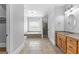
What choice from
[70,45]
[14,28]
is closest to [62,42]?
[70,45]

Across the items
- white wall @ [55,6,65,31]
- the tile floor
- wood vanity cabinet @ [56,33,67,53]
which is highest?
white wall @ [55,6,65,31]

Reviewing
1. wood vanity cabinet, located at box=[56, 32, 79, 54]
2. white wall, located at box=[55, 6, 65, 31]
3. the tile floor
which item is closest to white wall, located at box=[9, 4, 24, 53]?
the tile floor

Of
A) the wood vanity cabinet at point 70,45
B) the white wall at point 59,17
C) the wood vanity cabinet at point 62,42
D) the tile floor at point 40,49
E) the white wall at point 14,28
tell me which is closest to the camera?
the wood vanity cabinet at point 70,45

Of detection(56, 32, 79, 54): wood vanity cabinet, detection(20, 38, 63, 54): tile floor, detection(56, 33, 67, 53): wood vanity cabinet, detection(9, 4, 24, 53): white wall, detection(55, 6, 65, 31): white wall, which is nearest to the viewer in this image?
detection(56, 32, 79, 54): wood vanity cabinet

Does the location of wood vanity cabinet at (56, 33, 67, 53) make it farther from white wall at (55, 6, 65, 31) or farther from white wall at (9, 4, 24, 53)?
white wall at (9, 4, 24, 53)

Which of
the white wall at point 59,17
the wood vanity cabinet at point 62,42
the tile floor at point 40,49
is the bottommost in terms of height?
the tile floor at point 40,49

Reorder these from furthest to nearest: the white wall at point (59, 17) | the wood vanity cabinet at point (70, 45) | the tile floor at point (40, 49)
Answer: the white wall at point (59, 17)
the tile floor at point (40, 49)
the wood vanity cabinet at point (70, 45)

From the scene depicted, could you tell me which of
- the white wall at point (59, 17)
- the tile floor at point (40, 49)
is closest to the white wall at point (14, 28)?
the tile floor at point (40, 49)

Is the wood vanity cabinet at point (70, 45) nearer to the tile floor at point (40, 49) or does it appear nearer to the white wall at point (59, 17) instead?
the tile floor at point (40, 49)

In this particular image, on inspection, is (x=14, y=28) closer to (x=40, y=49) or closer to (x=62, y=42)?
(x=40, y=49)

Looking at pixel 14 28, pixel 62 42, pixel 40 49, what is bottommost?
pixel 40 49

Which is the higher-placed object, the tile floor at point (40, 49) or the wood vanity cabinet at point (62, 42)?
the wood vanity cabinet at point (62, 42)
